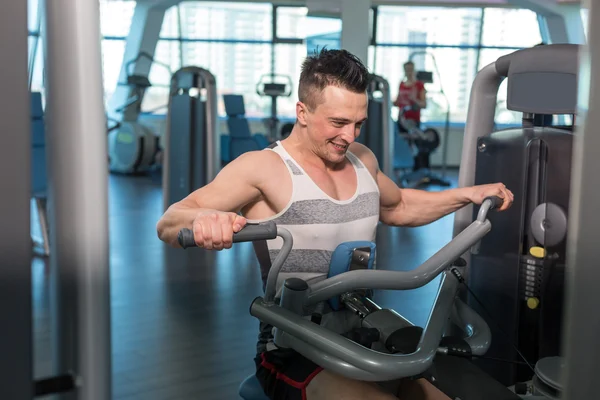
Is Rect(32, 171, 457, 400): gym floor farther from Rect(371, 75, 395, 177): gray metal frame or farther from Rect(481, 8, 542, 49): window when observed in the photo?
Rect(481, 8, 542, 49): window

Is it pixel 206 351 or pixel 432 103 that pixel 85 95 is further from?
Result: pixel 432 103

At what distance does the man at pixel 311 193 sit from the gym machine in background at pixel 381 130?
413 centimetres

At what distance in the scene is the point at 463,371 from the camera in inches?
59.9

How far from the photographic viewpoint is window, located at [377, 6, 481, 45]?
11.4m

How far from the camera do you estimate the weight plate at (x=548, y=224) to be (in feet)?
6.42

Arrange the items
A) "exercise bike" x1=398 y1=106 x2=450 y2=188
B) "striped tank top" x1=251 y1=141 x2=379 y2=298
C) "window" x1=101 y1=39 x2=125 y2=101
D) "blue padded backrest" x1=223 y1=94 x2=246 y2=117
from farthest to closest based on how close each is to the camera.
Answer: "window" x1=101 y1=39 x2=125 y2=101 → "blue padded backrest" x1=223 y1=94 x2=246 y2=117 → "exercise bike" x1=398 y1=106 x2=450 y2=188 → "striped tank top" x1=251 y1=141 x2=379 y2=298

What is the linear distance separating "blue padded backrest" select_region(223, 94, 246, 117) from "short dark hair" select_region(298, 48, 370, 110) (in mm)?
7290

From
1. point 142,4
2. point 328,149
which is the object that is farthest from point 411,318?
point 142,4

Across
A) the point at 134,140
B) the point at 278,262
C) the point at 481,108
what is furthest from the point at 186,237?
the point at 134,140

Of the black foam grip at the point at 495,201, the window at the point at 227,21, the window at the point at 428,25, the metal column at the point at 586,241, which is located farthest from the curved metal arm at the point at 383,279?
the window at the point at 227,21

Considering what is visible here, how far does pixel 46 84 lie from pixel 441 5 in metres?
11.5

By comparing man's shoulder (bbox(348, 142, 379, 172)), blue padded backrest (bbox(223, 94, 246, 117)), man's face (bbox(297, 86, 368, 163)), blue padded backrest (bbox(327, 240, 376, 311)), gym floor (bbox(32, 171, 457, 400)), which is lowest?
gym floor (bbox(32, 171, 457, 400))

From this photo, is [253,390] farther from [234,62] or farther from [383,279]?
[234,62]

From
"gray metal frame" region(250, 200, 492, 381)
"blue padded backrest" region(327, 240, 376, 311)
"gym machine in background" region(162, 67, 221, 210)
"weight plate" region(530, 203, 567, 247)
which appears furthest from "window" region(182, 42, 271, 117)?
"gray metal frame" region(250, 200, 492, 381)
